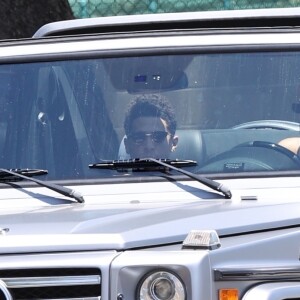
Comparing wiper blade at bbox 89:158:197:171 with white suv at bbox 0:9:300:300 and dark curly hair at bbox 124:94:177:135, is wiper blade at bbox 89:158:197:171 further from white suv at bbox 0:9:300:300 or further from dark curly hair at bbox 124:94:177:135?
dark curly hair at bbox 124:94:177:135

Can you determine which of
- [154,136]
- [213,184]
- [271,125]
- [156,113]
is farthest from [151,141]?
[271,125]

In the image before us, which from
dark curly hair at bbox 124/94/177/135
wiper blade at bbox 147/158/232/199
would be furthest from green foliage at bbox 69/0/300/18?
wiper blade at bbox 147/158/232/199

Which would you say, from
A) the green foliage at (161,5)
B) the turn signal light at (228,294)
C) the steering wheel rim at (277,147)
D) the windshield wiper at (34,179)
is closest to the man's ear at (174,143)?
the steering wheel rim at (277,147)

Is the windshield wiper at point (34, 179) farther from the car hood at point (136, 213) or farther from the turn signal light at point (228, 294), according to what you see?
the turn signal light at point (228, 294)

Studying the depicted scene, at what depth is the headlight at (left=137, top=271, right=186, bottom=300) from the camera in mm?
2570

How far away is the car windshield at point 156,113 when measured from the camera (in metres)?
3.51

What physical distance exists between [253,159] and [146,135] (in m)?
0.40

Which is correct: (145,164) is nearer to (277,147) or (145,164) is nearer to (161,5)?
(277,147)

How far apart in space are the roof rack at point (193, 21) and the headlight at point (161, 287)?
1802 mm

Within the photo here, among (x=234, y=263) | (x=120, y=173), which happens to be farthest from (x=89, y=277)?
(x=120, y=173)

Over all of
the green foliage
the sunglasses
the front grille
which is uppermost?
the green foliage

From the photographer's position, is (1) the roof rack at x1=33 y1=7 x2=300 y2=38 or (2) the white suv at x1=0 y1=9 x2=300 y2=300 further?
(1) the roof rack at x1=33 y1=7 x2=300 y2=38

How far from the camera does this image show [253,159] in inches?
138

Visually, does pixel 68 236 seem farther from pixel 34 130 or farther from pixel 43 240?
pixel 34 130
